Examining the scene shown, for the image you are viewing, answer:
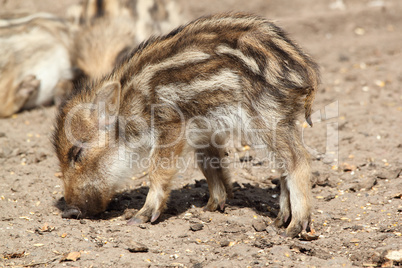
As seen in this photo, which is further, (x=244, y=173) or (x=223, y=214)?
(x=244, y=173)

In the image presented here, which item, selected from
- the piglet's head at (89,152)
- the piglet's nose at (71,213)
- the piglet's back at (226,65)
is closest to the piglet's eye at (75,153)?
the piglet's head at (89,152)

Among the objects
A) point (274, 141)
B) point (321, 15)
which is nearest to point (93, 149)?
point (274, 141)

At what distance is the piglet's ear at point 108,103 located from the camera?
4.55 m

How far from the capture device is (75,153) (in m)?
4.68

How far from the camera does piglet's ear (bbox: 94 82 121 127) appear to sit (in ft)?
14.9

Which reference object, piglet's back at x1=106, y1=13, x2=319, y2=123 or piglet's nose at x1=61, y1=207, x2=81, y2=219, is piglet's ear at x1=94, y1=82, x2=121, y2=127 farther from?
piglet's nose at x1=61, y1=207, x2=81, y2=219

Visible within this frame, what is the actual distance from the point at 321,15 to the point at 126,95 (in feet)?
19.3

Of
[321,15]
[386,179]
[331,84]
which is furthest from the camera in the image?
[321,15]

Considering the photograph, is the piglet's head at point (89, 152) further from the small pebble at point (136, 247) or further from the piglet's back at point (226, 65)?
the small pebble at point (136, 247)

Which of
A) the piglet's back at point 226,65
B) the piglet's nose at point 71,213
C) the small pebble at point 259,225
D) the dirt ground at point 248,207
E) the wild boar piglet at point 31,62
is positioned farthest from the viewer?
the wild boar piglet at point 31,62

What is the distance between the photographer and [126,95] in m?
4.61

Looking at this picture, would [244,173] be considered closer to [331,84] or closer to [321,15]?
[331,84]

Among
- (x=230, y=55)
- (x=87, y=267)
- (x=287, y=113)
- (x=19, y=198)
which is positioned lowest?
(x=87, y=267)

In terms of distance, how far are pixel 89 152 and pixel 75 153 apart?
0.12 m
